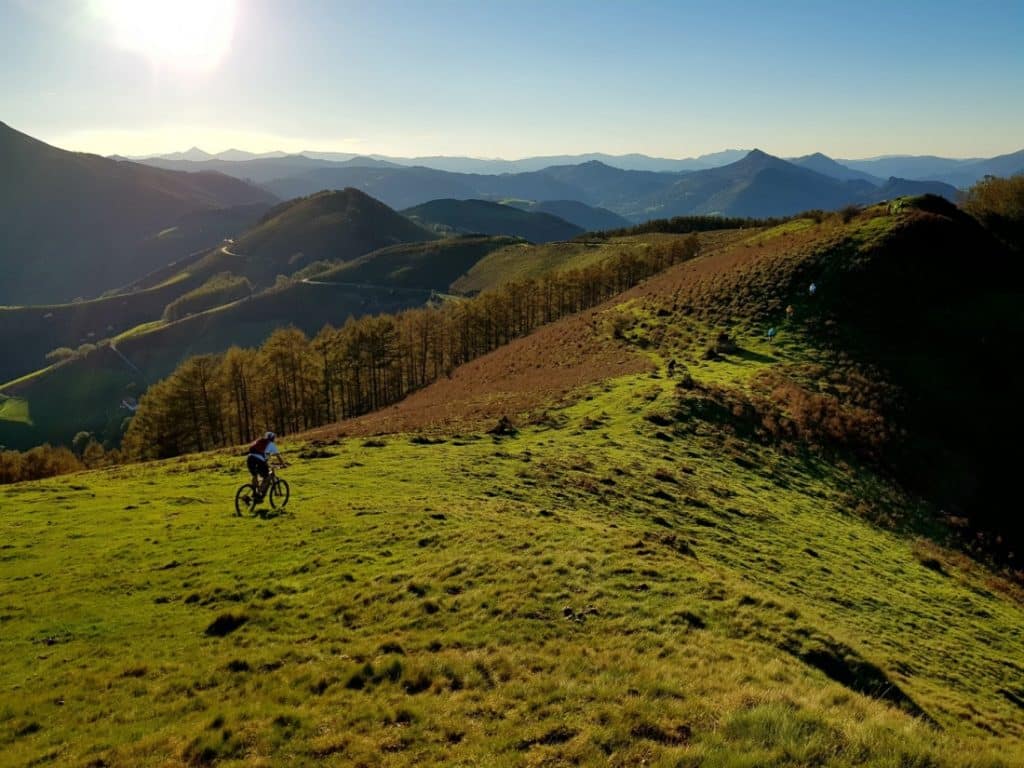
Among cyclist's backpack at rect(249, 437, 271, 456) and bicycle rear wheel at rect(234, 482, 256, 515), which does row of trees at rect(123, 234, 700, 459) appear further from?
cyclist's backpack at rect(249, 437, 271, 456)

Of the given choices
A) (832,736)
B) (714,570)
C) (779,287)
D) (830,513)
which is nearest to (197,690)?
(832,736)

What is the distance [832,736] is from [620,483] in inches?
745

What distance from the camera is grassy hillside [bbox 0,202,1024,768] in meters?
10.9

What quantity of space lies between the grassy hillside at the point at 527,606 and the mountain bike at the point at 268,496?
1016 mm

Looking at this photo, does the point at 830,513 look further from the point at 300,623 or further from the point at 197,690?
the point at 197,690

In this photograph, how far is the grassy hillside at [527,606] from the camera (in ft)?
35.8

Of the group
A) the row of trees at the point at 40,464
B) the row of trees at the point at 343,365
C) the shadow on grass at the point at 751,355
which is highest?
the shadow on grass at the point at 751,355

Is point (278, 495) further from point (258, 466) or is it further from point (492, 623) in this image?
point (492, 623)

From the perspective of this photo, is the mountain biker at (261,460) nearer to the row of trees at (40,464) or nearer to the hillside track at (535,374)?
the hillside track at (535,374)

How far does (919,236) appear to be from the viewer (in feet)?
230

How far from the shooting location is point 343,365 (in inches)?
3691

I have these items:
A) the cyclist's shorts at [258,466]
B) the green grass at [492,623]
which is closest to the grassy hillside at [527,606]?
the green grass at [492,623]

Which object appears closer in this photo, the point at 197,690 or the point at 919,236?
the point at 197,690

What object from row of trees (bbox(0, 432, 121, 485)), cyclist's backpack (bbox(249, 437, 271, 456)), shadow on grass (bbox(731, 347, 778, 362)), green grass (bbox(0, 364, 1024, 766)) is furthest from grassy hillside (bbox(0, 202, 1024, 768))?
row of trees (bbox(0, 432, 121, 485))
